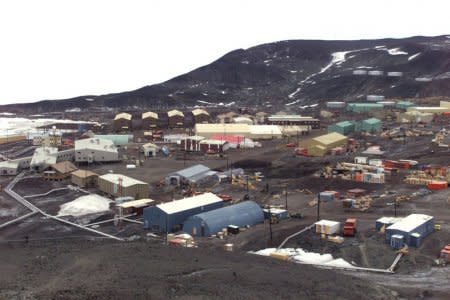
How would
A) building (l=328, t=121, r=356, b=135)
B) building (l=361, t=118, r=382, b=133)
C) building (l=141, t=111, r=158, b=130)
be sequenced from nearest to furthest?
building (l=361, t=118, r=382, b=133)
building (l=328, t=121, r=356, b=135)
building (l=141, t=111, r=158, b=130)

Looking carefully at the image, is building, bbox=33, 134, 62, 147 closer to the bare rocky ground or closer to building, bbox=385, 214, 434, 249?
the bare rocky ground

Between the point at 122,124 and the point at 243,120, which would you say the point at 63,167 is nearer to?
the point at 122,124

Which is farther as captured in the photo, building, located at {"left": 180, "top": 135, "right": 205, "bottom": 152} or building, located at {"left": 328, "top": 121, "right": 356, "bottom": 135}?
building, located at {"left": 328, "top": 121, "right": 356, "bottom": 135}

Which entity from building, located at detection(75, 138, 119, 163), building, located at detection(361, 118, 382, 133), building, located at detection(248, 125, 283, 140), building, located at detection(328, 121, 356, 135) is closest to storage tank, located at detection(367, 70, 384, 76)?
building, located at detection(328, 121, 356, 135)

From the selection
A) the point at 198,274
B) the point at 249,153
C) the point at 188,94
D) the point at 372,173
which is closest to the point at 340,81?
the point at 188,94

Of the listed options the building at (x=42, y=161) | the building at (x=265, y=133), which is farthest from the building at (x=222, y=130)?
the building at (x=42, y=161)

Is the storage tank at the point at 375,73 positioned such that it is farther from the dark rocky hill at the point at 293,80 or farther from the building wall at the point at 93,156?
the building wall at the point at 93,156

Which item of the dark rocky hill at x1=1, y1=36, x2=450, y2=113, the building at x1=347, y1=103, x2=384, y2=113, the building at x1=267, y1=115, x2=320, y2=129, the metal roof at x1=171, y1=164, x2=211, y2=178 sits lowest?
the metal roof at x1=171, y1=164, x2=211, y2=178
